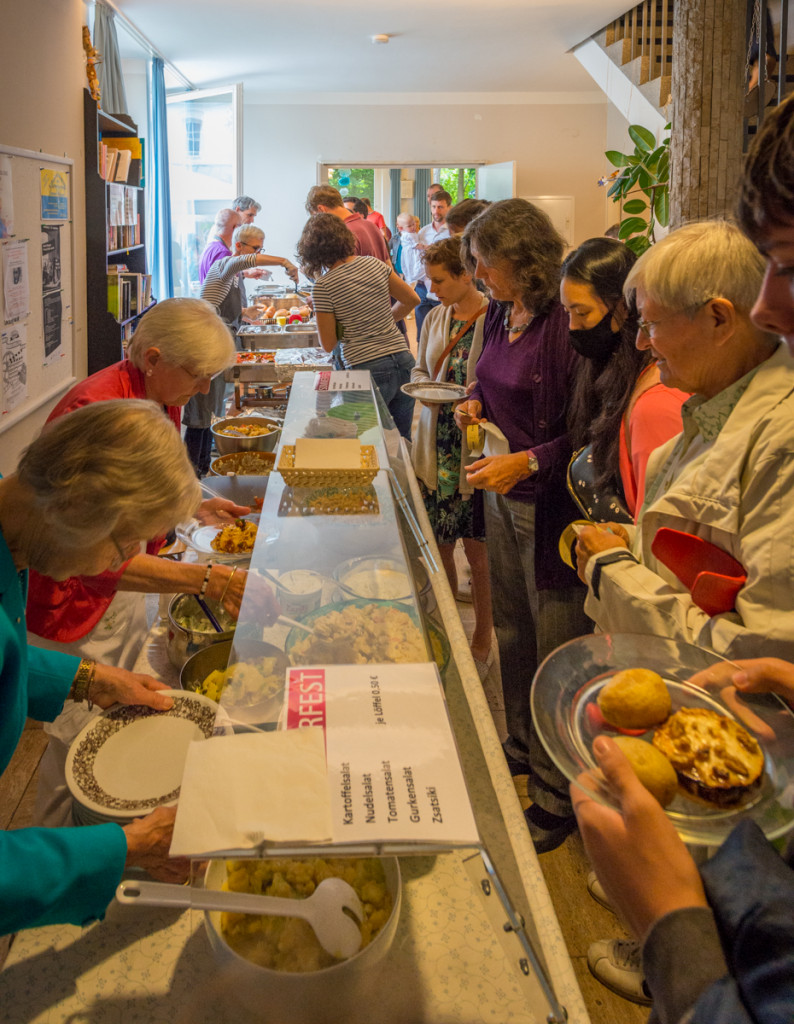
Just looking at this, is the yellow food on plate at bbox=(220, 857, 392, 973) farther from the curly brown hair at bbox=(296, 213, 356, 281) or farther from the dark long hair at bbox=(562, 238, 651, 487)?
the curly brown hair at bbox=(296, 213, 356, 281)

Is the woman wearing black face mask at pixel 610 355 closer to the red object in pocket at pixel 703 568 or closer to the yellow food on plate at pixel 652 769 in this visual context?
the red object in pocket at pixel 703 568

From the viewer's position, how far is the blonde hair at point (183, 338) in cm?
199

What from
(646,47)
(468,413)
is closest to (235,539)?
(468,413)

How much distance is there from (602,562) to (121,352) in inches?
179

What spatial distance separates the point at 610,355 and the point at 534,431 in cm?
48

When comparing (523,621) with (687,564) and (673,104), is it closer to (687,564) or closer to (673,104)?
(687,564)

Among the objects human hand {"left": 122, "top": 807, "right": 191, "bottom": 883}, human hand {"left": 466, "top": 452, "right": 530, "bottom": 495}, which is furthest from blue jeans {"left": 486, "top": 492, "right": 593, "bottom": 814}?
human hand {"left": 122, "top": 807, "right": 191, "bottom": 883}

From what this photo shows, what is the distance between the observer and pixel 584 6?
22.4 ft

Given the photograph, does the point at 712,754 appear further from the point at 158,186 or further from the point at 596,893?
the point at 158,186

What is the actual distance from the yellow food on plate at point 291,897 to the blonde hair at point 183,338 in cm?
142

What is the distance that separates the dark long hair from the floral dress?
44.8 inches

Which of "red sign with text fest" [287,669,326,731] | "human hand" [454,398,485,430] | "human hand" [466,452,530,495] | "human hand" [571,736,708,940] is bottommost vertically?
"human hand" [571,736,708,940]

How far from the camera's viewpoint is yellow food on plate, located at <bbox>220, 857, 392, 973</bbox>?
84 centimetres

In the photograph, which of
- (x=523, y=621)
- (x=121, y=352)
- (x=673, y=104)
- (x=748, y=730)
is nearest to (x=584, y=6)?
(x=673, y=104)
